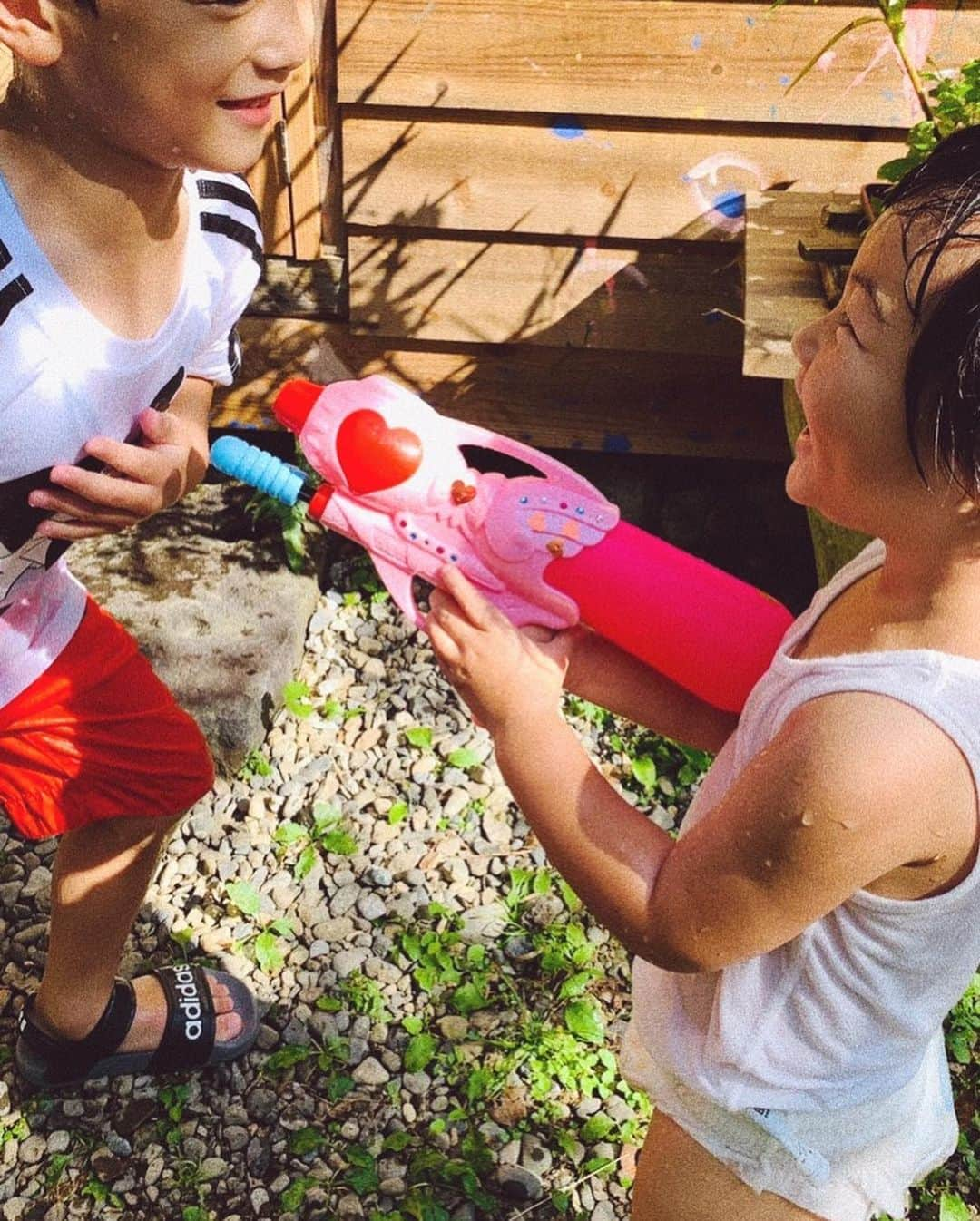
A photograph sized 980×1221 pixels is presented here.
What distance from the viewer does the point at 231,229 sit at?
171 cm

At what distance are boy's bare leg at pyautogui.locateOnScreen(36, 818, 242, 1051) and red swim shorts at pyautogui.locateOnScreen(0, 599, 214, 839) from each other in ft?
0.29

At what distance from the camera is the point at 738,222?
3.22m

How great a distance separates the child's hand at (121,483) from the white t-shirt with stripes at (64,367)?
2 cm

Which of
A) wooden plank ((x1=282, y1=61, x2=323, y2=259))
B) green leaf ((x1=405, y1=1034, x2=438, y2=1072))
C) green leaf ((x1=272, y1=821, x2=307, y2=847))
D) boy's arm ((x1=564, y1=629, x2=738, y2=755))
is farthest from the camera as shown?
wooden plank ((x1=282, y1=61, x2=323, y2=259))

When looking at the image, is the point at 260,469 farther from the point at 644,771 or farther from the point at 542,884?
the point at 644,771

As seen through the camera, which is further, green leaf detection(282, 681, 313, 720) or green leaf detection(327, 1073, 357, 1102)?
green leaf detection(282, 681, 313, 720)

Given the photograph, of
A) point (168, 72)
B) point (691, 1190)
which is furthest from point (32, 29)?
point (691, 1190)

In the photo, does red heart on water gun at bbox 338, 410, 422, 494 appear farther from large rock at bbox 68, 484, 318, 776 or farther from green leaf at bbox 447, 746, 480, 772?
green leaf at bbox 447, 746, 480, 772

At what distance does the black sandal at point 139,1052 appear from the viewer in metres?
2.26

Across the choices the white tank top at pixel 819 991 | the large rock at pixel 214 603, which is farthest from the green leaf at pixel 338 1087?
the white tank top at pixel 819 991

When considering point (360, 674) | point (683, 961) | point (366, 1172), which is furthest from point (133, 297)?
point (360, 674)

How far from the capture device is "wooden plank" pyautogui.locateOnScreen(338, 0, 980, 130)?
2926 mm

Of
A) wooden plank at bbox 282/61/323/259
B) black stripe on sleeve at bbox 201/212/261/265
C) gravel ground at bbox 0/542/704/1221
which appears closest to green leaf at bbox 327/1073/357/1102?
gravel ground at bbox 0/542/704/1221

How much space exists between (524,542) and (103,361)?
0.56 m
